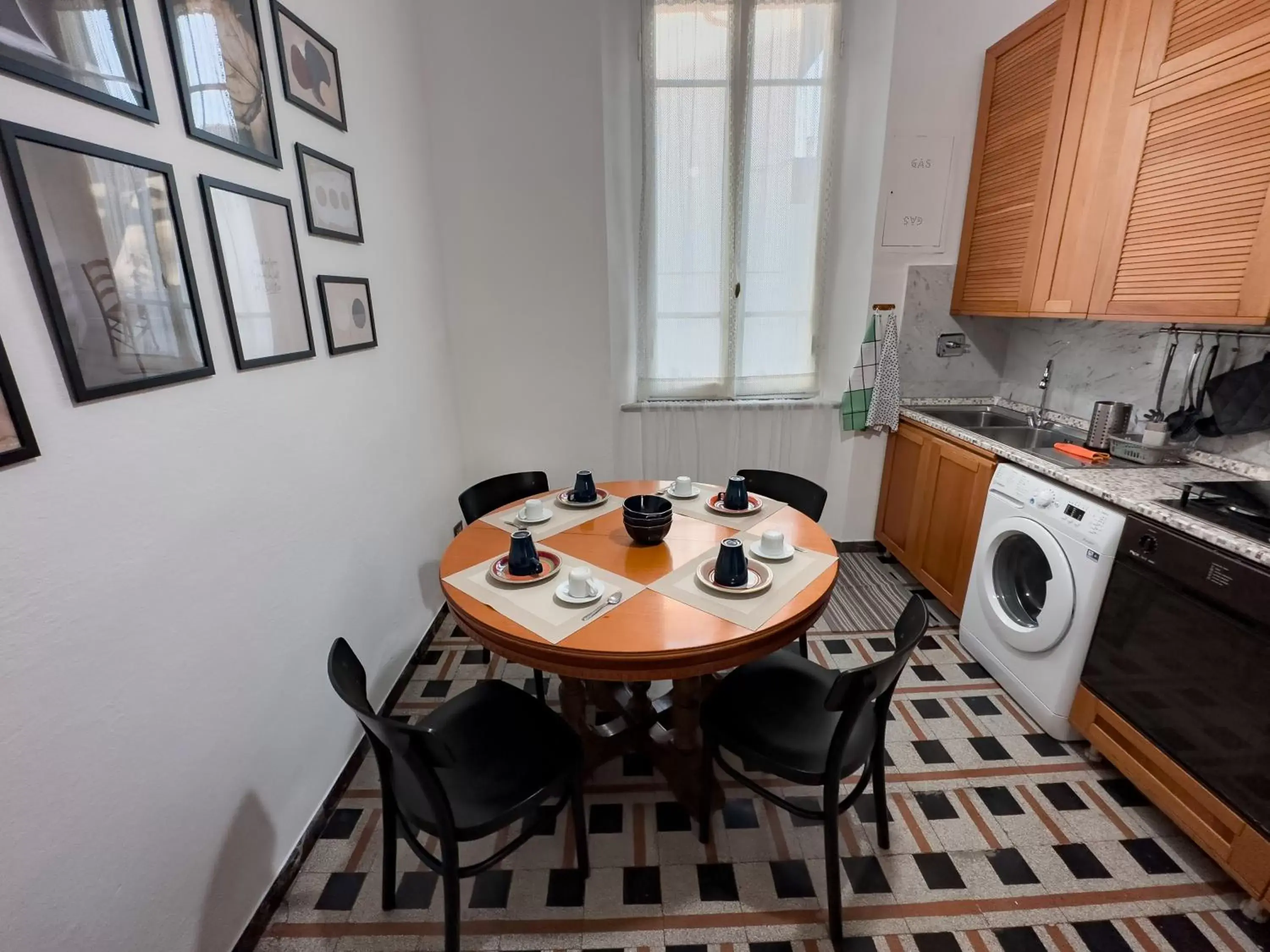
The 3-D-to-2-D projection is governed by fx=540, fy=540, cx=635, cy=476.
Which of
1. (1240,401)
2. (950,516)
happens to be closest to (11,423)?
(950,516)

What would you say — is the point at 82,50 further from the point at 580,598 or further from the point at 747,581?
the point at 747,581

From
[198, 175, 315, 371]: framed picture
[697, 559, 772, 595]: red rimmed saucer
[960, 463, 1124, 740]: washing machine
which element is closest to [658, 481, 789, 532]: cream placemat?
[697, 559, 772, 595]: red rimmed saucer

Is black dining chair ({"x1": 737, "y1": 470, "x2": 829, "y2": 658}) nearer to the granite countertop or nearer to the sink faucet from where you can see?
the granite countertop

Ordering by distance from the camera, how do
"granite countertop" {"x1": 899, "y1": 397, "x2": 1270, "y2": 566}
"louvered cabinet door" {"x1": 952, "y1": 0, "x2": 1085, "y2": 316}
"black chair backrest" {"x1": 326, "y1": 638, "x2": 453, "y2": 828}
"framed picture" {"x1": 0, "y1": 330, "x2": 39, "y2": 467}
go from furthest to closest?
"louvered cabinet door" {"x1": 952, "y1": 0, "x2": 1085, "y2": 316} < "granite countertop" {"x1": 899, "y1": 397, "x2": 1270, "y2": 566} < "black chair backrest" {"x1": 326, "y1": 638, "x2": 453, "y2": 828} < "framed picture" {"x1": 0, "y1": 330, "x2": 39, "y2": 467}

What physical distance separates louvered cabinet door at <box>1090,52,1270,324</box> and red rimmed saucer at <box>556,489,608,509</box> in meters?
2.02

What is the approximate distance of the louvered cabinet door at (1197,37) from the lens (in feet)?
5.07

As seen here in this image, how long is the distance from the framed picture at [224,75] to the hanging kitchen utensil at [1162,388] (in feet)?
10.4

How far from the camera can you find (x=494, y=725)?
1371mm

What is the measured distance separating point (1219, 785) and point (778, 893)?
3.86ft

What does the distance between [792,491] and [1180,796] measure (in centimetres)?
138

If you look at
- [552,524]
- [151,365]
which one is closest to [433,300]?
[552,524]

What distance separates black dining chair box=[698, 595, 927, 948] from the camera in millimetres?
1167

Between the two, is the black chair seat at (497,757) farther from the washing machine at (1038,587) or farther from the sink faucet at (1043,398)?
the sink faucet at (1043,398)

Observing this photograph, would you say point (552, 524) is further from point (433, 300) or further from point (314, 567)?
point (433, 300)
